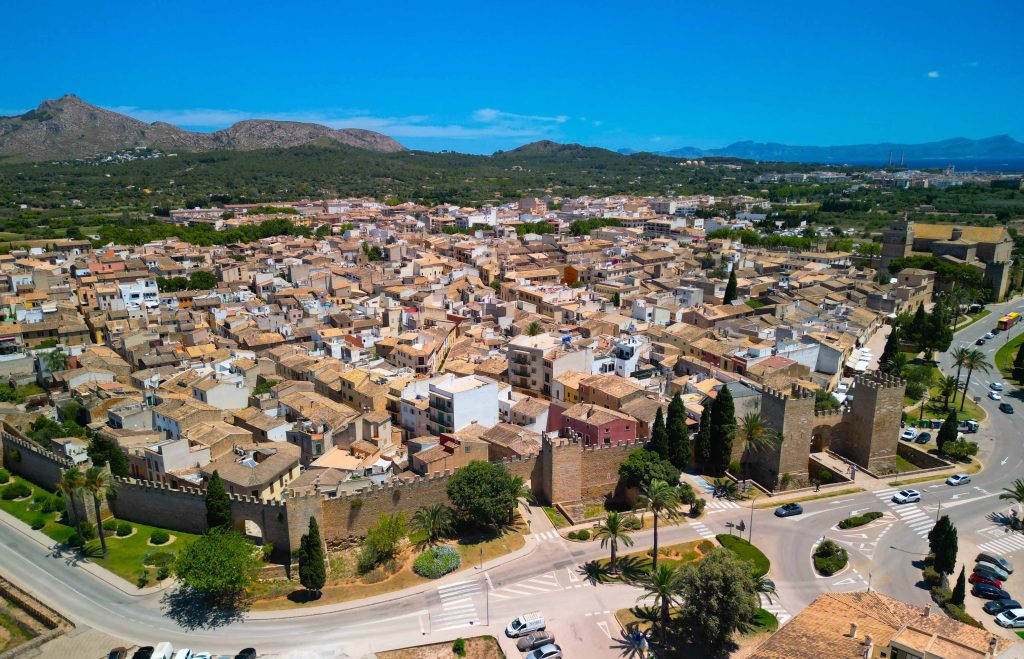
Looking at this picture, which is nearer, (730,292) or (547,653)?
(547,653)

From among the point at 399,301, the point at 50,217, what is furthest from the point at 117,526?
the point at 50,217

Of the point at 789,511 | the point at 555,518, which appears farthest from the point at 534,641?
the point at 789,511

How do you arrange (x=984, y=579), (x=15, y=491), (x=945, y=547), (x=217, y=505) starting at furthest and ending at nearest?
(x=15, y=491)
(x=217, y=505)
(x=984, y=579)
(x=945, y=547)

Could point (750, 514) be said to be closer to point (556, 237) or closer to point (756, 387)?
point (756, 387)

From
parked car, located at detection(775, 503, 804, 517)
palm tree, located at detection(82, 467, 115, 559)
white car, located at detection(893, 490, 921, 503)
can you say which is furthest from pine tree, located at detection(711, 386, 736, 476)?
palm tree, located at detection(82, 467, 115, 559)

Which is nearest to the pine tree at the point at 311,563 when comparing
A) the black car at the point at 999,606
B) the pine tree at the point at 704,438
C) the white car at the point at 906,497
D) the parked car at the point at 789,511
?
the pine tree at the point at 704,438

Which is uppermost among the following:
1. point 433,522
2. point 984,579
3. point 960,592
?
point 433,522

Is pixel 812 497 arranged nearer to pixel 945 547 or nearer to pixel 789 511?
pixel 789 511
